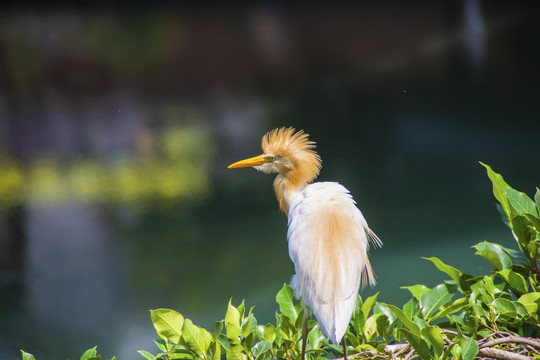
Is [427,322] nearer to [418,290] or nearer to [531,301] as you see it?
[418,290]

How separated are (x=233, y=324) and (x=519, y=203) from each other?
2.03 ft

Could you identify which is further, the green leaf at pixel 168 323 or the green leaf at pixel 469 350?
the green leaf at pixel 168 323

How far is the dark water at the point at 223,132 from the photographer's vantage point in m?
1.67

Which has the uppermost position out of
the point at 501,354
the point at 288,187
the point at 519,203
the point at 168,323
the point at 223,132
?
the point at 223,132

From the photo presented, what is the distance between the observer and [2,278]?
1.68 m

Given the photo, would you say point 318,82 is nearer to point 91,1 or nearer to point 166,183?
point 166,183

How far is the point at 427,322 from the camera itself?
0.97 m

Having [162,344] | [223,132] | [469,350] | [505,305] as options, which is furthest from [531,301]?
[223,132]

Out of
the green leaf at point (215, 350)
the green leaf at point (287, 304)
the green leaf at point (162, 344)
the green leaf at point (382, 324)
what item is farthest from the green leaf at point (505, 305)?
the green leaf at point (162, 344)

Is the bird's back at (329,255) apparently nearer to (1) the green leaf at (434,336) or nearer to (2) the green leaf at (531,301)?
(1) the green leaf at (434,336)

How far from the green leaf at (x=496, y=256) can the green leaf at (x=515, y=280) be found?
0.03 metres

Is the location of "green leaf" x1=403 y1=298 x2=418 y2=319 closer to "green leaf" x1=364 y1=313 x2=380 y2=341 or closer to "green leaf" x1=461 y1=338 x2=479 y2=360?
"green leaf" x1=364 y1=313 x2=380 y2=341

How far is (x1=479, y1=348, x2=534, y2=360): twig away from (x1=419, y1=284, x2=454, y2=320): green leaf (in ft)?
0.54

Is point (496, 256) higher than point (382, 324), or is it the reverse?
point (496, 256)
